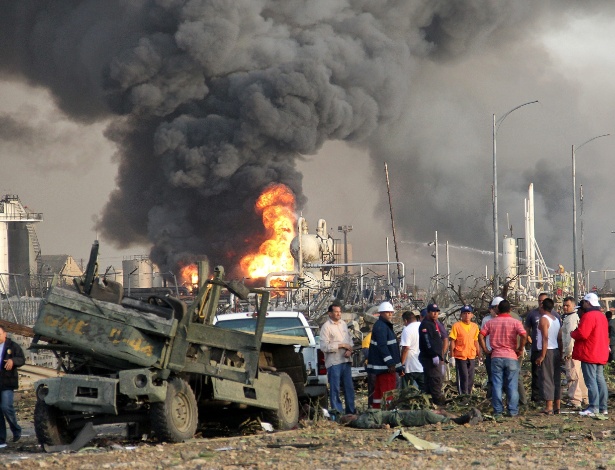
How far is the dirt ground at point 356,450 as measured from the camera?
927 cm

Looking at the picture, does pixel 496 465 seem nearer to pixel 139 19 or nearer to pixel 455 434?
pixel 455 434

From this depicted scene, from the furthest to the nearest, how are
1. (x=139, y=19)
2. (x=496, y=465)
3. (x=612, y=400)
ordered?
(x=139, y=19) → (x=612, y=400) → (x=496, y=465)

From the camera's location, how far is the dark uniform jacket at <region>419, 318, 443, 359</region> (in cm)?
1496

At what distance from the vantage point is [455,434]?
11984mm

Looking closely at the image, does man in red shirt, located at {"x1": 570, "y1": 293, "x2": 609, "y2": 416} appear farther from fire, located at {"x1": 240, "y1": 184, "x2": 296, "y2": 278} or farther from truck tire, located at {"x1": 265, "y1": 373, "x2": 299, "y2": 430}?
fire, located at {"x1": 240, "y1": 184, "x2": 296, "y2": 278}

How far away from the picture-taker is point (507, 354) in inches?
567

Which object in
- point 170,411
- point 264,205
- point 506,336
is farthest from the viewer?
point 264,205

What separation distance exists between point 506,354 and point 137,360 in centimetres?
557

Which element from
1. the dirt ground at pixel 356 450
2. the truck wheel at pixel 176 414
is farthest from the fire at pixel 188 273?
the truck wheel at pixel 176 414

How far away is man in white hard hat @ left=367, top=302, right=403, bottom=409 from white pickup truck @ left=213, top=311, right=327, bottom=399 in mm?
795

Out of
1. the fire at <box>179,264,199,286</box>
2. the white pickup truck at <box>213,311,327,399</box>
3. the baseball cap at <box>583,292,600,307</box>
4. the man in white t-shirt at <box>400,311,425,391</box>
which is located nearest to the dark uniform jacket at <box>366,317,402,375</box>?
the man in white t-shirt at <box>400,311,425,391</box>

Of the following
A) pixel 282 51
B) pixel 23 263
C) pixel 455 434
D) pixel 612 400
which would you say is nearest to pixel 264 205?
pixel 282 51

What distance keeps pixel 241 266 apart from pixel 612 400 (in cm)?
4080

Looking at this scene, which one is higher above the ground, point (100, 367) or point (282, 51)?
point (282, 51)
